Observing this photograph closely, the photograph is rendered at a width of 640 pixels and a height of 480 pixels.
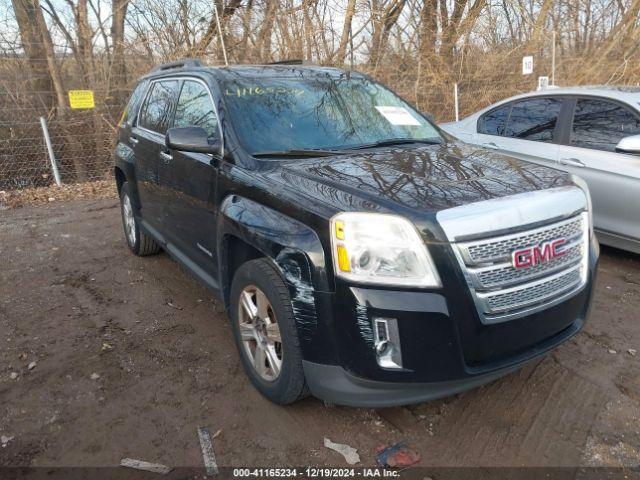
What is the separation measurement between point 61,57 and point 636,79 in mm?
13475

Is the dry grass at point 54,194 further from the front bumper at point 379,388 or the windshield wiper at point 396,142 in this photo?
the front bumper at point 379,388

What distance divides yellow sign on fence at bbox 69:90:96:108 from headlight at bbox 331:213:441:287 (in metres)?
8.80

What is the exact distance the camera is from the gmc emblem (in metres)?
2.34

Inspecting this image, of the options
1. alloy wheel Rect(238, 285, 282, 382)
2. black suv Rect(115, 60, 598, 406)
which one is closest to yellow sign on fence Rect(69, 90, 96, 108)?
black suv Rect(115, 60, 598, 406)

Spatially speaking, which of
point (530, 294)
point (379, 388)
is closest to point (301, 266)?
point (379, 388)

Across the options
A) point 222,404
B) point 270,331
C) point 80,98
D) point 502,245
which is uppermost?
point 80,98

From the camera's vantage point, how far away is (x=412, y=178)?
2.65 m

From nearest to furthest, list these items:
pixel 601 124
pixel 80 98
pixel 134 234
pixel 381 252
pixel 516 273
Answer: pixel 381 252, pixel 516 273, pixel 601 124, pixel 134 234, pixel 80 98

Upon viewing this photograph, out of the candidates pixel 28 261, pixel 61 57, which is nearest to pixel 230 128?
pixel 28 261

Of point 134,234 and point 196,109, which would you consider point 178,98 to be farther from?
point 134,234

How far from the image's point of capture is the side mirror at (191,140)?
3119 millimetres

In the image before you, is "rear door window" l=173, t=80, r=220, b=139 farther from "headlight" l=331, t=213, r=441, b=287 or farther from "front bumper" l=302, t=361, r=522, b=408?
"front bumper" l=302, t=361, r=522, b=408

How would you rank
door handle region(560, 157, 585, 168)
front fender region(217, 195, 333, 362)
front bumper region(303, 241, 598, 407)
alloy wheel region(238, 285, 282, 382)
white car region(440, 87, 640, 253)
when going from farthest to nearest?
door handle region(560, 157, 585, 168)
white car region(440, 87, 640, 253)
alloy wheel region(238, 285, 282, 382)
front fender region(217, 195, 333, 362)
front bumper region(303, 241, 598, 407)

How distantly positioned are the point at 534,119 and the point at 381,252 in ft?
13.6
